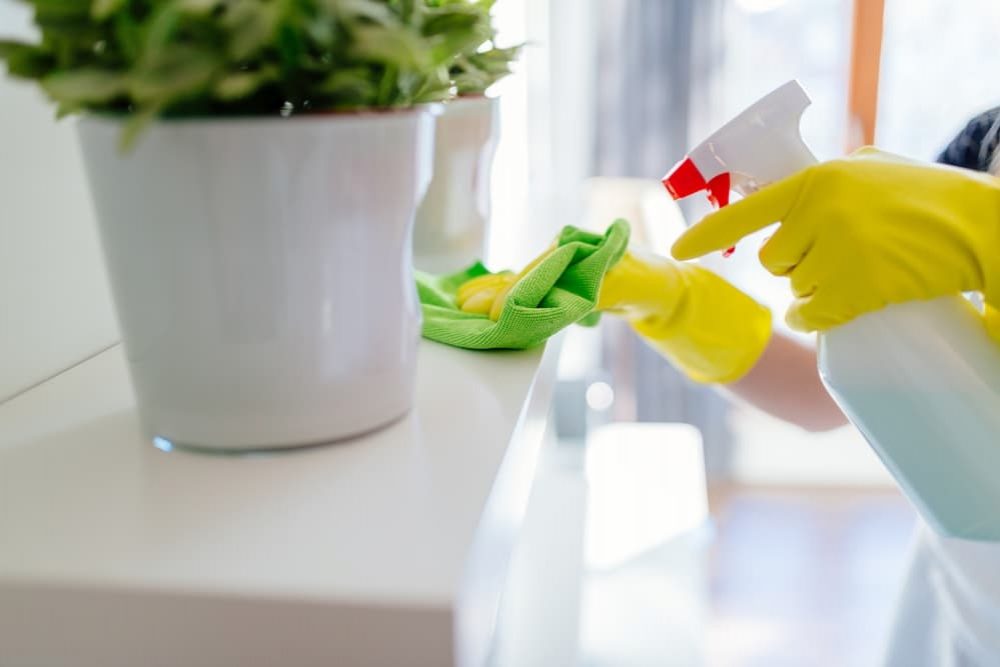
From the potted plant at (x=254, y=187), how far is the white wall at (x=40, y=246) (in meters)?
0.11

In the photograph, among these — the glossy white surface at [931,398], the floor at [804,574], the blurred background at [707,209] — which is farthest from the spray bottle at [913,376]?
the floor at [804,574]

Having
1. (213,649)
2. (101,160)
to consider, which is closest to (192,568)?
(213,649)

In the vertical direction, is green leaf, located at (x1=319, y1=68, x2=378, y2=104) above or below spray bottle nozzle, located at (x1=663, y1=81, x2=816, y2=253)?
above

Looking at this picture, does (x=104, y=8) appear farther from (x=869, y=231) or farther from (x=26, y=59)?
(x=869, y=231)

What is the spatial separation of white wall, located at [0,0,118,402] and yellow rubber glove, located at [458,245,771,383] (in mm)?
205

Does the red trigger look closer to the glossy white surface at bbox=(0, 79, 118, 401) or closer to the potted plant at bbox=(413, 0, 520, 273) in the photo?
the potted plant at bbox=(413, 0, 520, 273)

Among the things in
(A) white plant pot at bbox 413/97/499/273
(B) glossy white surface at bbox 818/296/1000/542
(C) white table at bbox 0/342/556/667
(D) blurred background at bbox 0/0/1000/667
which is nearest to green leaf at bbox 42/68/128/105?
(C) white table at bbox 0/342/556/667

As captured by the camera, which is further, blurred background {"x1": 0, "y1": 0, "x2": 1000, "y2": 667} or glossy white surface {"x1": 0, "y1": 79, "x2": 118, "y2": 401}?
blurred background {"x1": 0, "y1": 0, "x2": 1000, "y2": 667}

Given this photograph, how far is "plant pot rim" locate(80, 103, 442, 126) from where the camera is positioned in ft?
0.93

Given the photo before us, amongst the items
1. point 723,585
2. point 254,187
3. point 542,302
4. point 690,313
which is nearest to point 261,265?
point 254,187

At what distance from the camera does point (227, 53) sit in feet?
0.86

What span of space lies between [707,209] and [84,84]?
2178mm

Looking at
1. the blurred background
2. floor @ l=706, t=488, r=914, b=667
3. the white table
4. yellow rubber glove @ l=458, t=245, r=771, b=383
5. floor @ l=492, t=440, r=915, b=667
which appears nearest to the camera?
the white table

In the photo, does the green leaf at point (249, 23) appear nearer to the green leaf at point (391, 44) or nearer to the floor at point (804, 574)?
the green leaf at point (391, 44)
